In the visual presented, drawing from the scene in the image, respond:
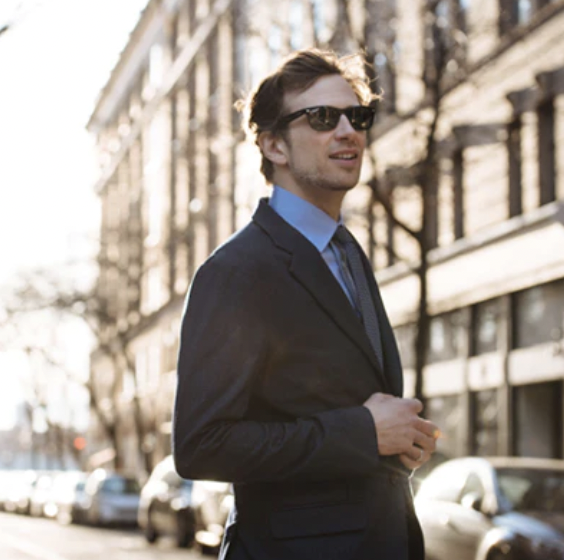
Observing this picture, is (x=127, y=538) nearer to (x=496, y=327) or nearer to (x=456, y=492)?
(x=496, y=327)

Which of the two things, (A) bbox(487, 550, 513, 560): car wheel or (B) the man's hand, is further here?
(A) bbox(487, 550, 513, 560): car wheel

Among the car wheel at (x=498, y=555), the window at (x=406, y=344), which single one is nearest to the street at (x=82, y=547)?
the window at (x=406, y=344)

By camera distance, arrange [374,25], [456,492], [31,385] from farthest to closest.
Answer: [31,385] → [374,25] → [456,492]

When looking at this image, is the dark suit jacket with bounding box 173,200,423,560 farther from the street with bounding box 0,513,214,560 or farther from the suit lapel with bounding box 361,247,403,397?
the street with bounding box 0,513,214,560

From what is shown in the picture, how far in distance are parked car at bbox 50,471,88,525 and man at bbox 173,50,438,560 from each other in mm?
35344

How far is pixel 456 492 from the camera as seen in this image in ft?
42.7

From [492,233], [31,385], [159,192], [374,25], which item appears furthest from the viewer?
[31,385]

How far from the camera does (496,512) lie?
12.2m

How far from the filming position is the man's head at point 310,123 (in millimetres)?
3012

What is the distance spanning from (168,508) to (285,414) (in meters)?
22.4

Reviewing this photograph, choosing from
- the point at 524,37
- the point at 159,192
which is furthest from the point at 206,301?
the point at 159,192

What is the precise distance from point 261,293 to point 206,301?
0.10 metres

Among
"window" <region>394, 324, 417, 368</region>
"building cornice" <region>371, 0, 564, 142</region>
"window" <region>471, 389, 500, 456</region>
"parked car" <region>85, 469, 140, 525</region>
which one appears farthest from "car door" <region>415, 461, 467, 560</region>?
"parked car" <region>85, 469, 140, 525</region>

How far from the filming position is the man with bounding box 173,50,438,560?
8.81 ft
